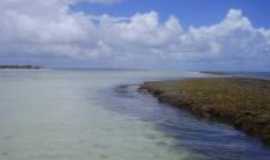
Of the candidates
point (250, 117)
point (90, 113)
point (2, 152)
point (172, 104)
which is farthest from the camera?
point (172, 104)

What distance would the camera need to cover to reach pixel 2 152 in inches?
638

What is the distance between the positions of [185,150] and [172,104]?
56.2ft

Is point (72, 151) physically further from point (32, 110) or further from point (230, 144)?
point (32, 110)

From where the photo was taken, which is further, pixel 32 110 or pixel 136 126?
pixel 32 110

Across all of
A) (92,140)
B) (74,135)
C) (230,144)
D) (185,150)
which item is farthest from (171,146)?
(74,135)

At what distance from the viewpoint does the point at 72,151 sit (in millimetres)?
16797

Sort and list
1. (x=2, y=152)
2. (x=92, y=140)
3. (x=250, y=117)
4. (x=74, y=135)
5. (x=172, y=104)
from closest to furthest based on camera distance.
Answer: (x=2, y=152), (x=92, y=140), (x=74, y=135), (x=250, y=117), (x=172, y=104)

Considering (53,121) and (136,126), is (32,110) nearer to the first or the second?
(53,121)

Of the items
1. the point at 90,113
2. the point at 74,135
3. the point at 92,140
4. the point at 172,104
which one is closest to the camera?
the point at 92,140

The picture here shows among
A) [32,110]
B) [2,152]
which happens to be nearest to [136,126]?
[2,152]

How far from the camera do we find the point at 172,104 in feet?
112

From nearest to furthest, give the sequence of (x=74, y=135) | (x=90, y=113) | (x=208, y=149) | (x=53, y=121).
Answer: (x=208, y=149)
(x=74, y=135)
(x=53, y=121)
(x=90, y=113)

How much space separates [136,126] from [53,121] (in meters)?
6.03

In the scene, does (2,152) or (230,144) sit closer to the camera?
(2,152)
